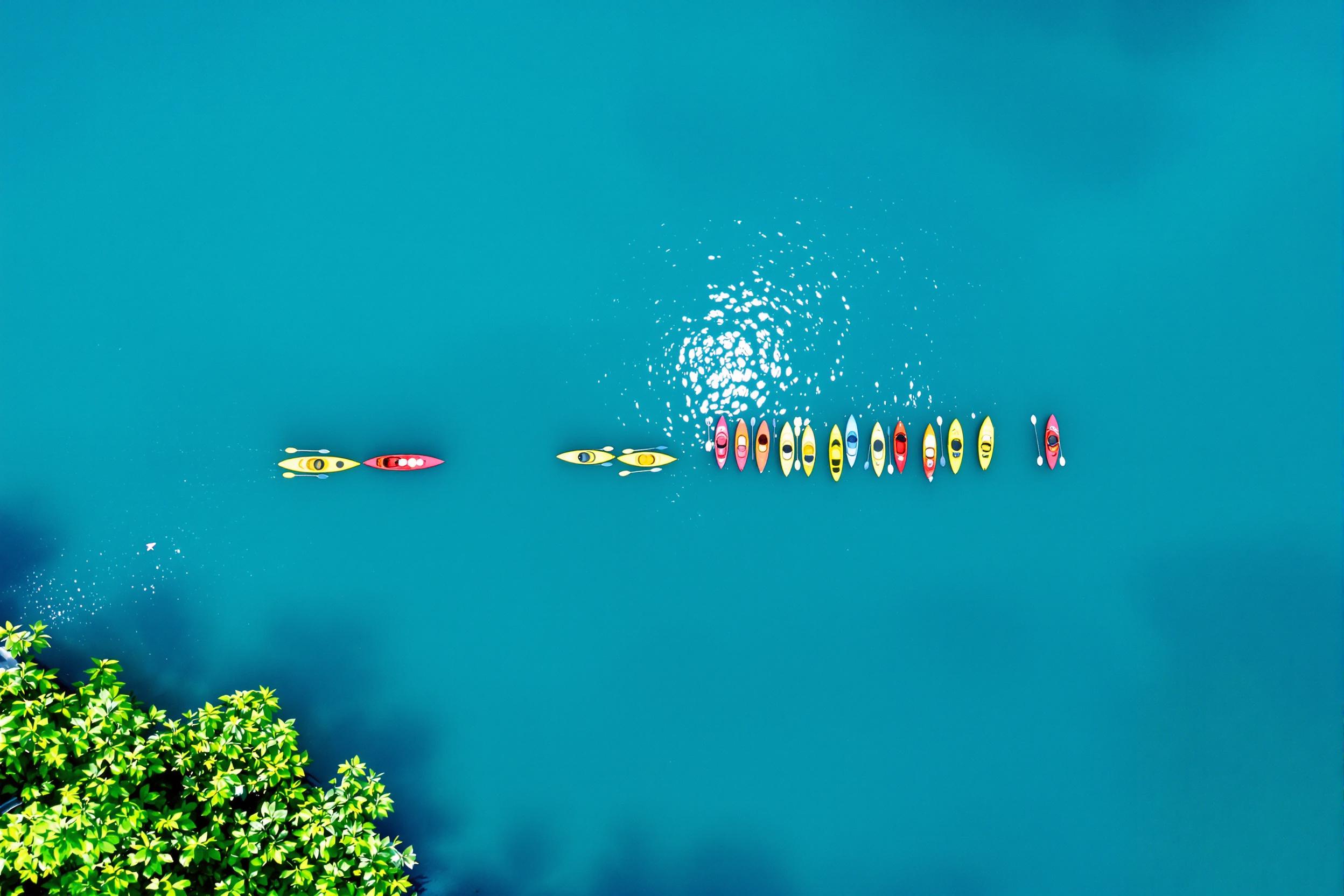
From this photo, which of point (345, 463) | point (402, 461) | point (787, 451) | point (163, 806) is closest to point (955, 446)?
point (787, 451)

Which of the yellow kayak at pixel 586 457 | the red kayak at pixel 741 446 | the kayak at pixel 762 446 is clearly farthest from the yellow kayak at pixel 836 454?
the yellow kayak at pixel 586 457

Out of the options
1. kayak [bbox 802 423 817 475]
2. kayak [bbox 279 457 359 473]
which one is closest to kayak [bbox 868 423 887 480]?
kayak [bbox 802 423 817 475]

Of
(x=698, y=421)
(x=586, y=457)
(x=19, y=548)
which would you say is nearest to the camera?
(x=19, y=548)

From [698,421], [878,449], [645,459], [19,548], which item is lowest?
[19,548]

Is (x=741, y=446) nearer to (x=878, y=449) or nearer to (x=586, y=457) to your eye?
(x=878, y=449)

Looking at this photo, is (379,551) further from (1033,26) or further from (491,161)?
(1033,26)

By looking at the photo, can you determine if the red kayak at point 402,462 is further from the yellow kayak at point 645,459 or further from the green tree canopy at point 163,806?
the green tree canopy at point 163,806

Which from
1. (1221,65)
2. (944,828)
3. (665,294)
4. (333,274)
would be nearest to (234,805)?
(333,274)

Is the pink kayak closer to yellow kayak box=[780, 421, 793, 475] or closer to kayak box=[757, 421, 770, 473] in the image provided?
kayak box=[757, 421, 770, 473]
